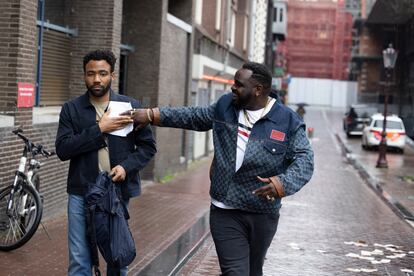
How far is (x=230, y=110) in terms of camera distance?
4.53m

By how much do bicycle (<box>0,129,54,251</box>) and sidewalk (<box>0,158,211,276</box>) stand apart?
0.18 m

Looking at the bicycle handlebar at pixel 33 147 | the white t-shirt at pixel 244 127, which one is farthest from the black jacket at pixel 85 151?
the bicycle handlebar at pixel 33 147

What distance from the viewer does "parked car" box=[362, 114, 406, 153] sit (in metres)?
31.6

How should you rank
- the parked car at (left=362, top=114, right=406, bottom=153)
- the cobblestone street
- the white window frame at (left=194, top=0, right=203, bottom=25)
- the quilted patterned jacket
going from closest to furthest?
1. the quilted patterned jacket
2. the cobblestone street
3. the white window frame at (left=194, top=0, right=203, bottom=25)
4. the parked car at (left=362, top=114, right=406, bottom=153)

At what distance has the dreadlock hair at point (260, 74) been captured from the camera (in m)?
4.40

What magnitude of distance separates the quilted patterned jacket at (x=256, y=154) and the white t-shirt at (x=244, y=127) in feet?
0.09

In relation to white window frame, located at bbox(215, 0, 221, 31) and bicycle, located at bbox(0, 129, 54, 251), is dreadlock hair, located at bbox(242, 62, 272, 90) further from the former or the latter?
white window frame, located at bbox(215, 0, 221, 31)

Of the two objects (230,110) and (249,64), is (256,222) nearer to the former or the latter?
(230,110)

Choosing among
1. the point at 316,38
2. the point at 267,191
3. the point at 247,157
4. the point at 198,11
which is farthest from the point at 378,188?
the point at 316,38

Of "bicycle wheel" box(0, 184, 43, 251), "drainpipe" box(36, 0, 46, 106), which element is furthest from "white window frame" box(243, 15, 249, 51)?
"bicycle wheel" box(0, 184, 43, 251)

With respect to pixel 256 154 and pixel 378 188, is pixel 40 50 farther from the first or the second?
pixel 378 188

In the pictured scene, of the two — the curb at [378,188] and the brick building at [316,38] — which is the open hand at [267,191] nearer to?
the curb at [378,188]

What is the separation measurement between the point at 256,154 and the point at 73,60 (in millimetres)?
8383

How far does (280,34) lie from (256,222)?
69.9 m
